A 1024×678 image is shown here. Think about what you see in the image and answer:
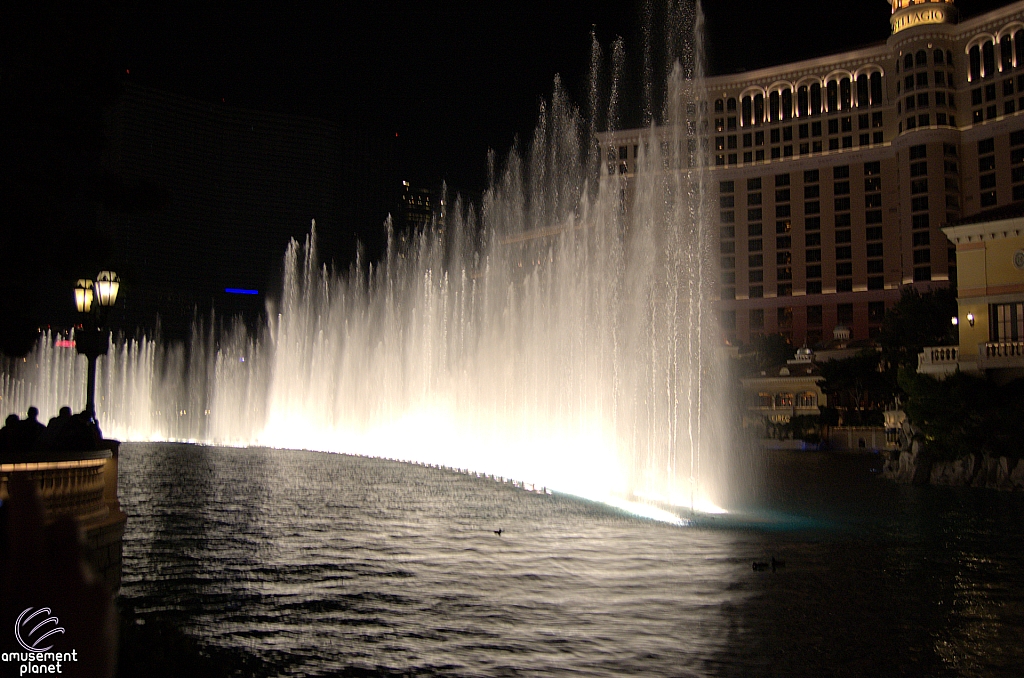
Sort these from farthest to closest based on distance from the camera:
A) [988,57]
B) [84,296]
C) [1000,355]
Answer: [988,57], [1000,355], [84,296]

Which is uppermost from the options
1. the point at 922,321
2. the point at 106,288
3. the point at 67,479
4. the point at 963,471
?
the point at 922,321

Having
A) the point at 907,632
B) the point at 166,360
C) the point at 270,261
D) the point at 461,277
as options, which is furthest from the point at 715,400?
the point at 270,261

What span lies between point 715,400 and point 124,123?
128 m

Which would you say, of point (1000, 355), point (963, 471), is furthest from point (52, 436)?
point (1000, 355)

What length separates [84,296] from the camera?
1432cm

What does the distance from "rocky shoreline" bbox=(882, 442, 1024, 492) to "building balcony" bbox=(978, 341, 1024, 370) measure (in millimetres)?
3141

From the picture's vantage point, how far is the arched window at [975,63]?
84188mm

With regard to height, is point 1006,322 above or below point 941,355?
above

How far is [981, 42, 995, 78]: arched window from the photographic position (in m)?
83.6

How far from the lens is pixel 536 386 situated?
33938 mm

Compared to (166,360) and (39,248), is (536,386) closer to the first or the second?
(39,248)

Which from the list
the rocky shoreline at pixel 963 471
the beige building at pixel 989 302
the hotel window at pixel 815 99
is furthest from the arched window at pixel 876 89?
the rocky shoreline at pixel 963 471

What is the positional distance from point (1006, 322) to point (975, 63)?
6588cm

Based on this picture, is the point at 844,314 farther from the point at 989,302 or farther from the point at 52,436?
the point at 52,436
